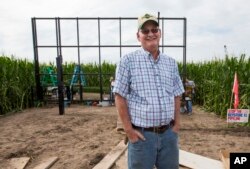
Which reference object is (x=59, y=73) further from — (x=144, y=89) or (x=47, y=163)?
(x=144, y=89)

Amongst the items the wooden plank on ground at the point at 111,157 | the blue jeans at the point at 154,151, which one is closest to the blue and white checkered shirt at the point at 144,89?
the blue jeans at the point at 154,151

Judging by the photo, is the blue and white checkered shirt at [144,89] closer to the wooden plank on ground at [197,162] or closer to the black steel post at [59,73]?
the wooden plank on ground at [197,162]

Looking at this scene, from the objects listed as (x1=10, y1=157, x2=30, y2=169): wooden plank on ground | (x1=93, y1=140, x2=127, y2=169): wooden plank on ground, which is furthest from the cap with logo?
(x1=10, y1=157, x2=30, y2=169): wooden plank on ground

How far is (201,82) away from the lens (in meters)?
14.6

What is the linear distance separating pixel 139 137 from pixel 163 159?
1.16 ft

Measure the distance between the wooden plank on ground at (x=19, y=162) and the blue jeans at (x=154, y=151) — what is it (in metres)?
3.11

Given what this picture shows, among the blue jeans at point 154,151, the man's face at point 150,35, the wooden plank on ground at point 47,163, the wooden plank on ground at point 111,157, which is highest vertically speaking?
the man's face at point 150,35

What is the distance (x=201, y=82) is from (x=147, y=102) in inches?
476

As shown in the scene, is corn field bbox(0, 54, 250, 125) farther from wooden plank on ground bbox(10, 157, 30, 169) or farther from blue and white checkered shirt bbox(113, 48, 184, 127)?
blue and white checkered shirt bbox(113, 48, 184, 127)

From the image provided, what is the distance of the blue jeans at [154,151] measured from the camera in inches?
115

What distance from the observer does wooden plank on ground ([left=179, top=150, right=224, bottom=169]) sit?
5047mm

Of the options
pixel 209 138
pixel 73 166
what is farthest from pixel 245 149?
pixel 73 166

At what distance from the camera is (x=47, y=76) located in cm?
1328

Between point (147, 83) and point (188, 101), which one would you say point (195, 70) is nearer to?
point (188, 101)
